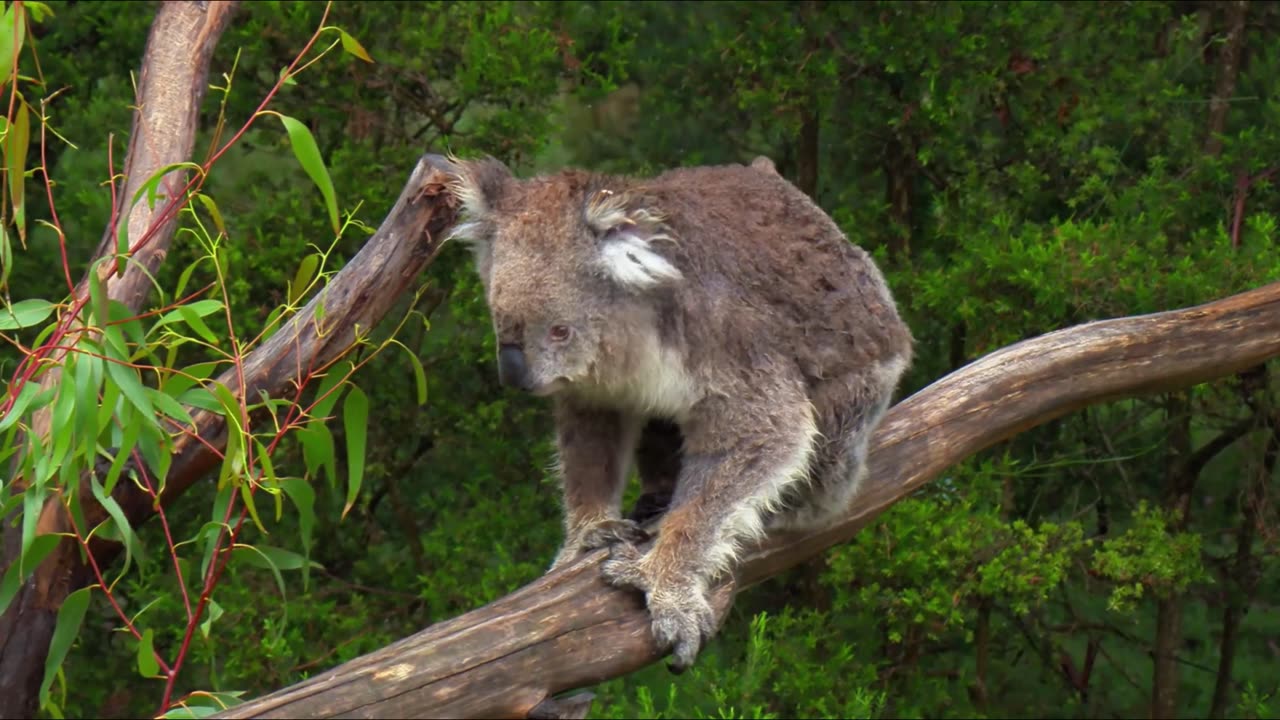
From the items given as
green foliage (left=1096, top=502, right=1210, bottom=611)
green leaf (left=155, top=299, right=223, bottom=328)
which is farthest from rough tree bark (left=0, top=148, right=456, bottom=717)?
green foliage (left=1096, top=502, right=1210, bottom=611)

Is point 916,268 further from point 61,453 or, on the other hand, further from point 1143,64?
point 61,453

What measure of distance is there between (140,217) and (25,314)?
1091 mm

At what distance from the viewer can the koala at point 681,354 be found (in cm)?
300

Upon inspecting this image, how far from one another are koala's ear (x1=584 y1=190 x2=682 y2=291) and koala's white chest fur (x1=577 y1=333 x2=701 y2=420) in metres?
0.14

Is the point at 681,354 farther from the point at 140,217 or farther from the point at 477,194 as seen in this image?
the point at 140,217

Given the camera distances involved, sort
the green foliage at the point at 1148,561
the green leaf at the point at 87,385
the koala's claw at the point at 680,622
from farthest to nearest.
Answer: the green foliage at the point at 1148,561
the koala's claw at the point at 680,622
the green leaf at the point at 87,385

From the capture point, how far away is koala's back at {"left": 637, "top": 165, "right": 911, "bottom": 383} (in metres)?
3.14

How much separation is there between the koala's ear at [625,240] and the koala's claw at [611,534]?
48cm

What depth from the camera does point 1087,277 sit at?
182 inches

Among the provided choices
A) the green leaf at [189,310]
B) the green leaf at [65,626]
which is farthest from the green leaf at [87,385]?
the green leaf at [65,626]

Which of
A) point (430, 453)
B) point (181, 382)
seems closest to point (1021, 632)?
point (430, 453)

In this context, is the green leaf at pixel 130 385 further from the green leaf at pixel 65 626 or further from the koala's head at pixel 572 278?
the koala's head at pixel 572 278

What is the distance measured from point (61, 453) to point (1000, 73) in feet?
11.6

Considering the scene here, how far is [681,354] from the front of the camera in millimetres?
3104
